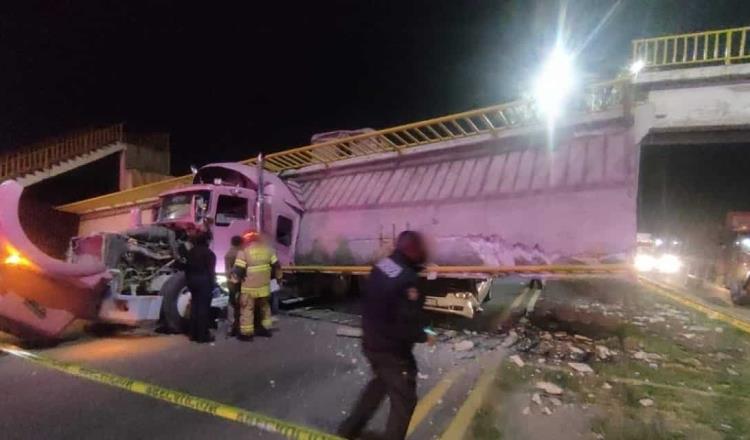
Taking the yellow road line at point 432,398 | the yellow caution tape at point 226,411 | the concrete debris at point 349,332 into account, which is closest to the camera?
the yellow caution tape at point 226,411

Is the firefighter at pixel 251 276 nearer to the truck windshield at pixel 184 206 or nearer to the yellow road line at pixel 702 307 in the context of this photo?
the truck windshield at pixel 184 206

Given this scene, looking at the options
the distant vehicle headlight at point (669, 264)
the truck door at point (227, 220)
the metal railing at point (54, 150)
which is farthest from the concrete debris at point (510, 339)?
the metal railing at point (54, 150)

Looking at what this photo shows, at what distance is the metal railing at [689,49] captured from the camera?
894cm

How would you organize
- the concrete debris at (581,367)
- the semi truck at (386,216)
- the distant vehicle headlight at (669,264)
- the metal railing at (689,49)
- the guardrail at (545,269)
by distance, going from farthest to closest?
1. the distant vehicle headlight at (669,264)
2. the metal railing at (689,49)
3. the semi truck at (386,216)
4. the guardrail at (545,269)
5. the concrete debris at (581,367)

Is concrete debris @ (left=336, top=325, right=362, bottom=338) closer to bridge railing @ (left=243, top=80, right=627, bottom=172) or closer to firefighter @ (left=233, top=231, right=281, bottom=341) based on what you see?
firefighter @ (left=233, top=231, right=281, bottom=341)

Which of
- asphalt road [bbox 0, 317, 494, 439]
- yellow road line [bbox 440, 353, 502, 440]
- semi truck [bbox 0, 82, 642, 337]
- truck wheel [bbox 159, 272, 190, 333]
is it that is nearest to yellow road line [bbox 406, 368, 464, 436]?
asphalt road [bbox 0, 317, 494, 439]

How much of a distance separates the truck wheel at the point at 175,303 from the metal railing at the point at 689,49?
8.95 metres

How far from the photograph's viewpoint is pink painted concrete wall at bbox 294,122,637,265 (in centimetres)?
592

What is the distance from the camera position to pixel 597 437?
3.50 metres

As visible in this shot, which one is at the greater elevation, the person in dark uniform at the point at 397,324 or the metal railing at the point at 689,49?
the metal railing at the point at 689,49

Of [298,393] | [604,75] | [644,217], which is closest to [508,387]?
[298,393]

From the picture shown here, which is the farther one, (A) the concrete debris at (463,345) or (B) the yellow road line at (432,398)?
(A) the concrete debris at (463,345)

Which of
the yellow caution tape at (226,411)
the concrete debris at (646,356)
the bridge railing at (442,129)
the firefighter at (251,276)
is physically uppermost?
the bridge railing at (442,129)

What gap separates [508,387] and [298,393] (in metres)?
1.99
